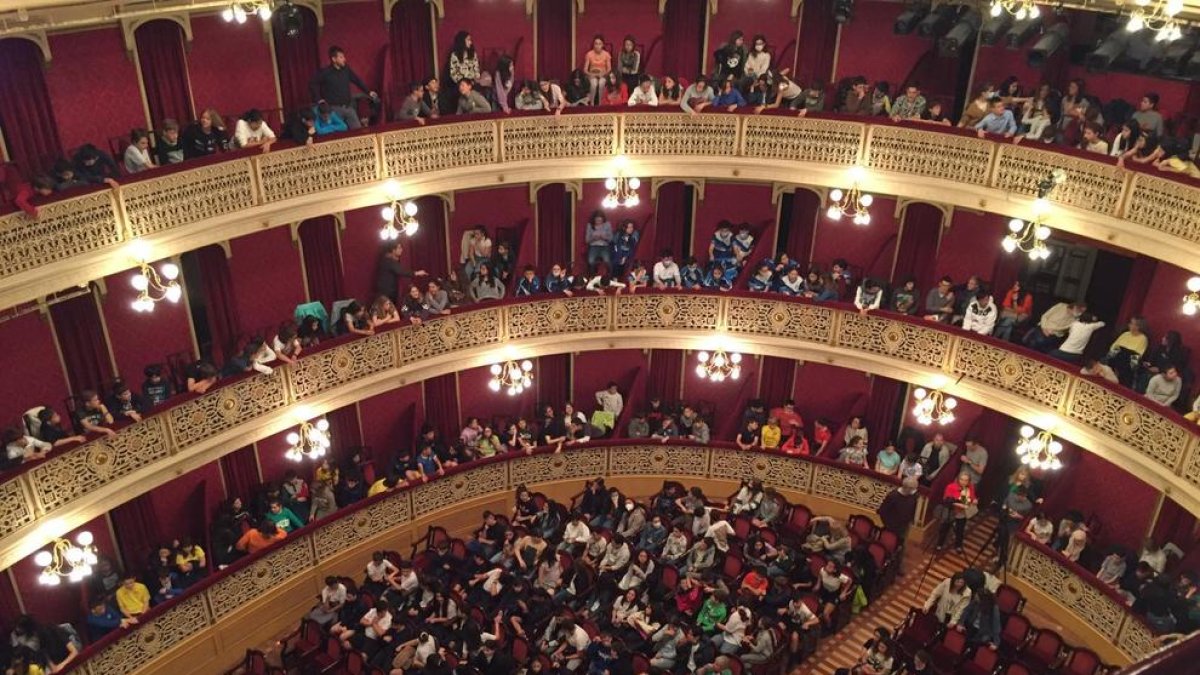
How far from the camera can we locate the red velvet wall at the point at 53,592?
53.9 feet

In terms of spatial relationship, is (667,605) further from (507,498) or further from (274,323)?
(274,323)

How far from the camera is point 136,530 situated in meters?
17.8

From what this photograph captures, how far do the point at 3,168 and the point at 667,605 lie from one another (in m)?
13.3

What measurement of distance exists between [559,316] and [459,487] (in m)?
4.30

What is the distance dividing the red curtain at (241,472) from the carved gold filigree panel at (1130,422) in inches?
623

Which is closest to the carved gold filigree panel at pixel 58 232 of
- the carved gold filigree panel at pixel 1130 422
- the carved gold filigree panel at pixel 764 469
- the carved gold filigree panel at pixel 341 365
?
the carved gold filigree panel at pixel 341 365

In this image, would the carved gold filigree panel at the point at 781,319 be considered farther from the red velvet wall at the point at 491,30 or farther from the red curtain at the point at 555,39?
the red velvet wall at the point at 491,30

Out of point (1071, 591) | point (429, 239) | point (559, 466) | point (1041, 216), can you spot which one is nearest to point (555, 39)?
point (429, 239)

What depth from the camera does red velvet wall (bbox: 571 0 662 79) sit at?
21.1 metres

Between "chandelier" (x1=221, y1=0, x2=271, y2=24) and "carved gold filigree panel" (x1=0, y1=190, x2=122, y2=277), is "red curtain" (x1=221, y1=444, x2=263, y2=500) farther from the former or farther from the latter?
"chandelier" (x1=221, y1=0, x2=271, y2=24)

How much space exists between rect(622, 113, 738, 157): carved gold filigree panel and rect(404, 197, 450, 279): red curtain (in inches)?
173

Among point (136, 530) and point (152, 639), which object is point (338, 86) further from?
point (152, 639)

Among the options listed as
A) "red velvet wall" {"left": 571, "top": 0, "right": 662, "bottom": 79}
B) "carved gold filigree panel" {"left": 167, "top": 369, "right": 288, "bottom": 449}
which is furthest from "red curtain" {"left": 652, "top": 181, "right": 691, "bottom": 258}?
"carved gold filigree panel" {"left": 167, "top": 369, "right": 288, "bottom": 449}

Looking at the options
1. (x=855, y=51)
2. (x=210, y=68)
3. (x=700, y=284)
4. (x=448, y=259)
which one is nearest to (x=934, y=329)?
(x=700, y=284)
